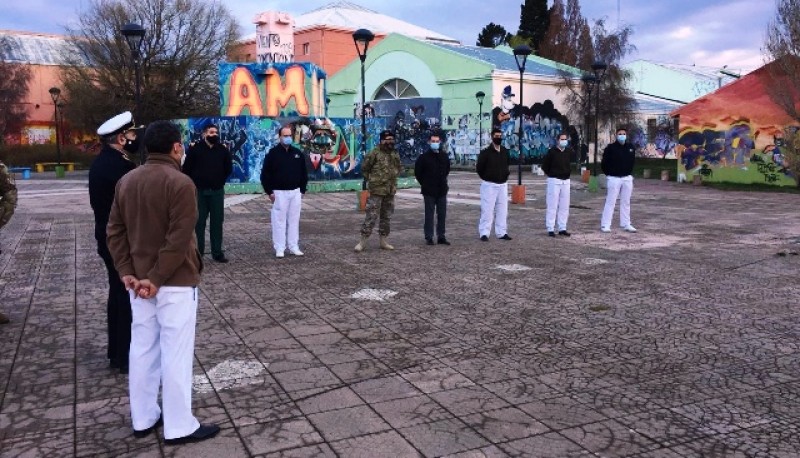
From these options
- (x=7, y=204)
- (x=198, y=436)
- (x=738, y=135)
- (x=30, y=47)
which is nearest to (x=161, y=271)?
(x=198, y=436)

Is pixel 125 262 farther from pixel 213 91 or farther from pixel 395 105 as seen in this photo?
pixel 395 105

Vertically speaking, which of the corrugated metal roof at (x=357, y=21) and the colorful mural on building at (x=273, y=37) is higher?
the corrugated metal roof at (x=357, y=21)

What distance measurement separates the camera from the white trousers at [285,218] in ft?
33.7

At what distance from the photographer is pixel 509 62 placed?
41625 mm

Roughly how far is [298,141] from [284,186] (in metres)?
13.3

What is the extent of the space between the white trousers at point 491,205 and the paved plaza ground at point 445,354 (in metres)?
0.79

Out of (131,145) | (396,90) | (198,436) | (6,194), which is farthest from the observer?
(396,90)

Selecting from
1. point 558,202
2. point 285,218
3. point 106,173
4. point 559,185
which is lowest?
point 285,218

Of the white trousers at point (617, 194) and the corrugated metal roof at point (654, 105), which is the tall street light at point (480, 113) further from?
the white trousers at point (617, 194)

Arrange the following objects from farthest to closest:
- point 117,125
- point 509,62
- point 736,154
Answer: point 509,62 < point 736,154 < point 117,125

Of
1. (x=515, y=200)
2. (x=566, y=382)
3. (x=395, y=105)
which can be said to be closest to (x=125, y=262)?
(x=566, y=382)

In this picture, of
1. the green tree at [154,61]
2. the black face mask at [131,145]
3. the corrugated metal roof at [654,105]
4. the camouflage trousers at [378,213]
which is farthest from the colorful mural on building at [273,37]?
the corrugated metal roof at [654,105]

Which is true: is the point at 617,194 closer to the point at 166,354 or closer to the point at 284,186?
the point at 284,186

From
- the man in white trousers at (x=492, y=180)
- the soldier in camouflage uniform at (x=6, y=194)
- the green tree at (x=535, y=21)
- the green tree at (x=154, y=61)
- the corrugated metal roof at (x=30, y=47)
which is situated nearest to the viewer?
the soldier in camouflage uniform at (x=6, y=194)
